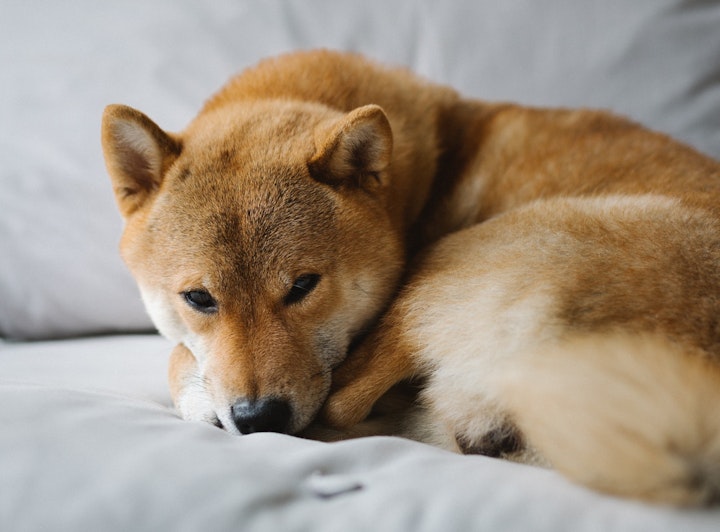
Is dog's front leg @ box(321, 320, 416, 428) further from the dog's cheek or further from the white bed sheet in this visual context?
the dog's cheek

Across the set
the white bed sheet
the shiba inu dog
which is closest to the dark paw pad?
the shiba inu dog

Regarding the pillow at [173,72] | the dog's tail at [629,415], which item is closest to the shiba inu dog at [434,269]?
the dog's tail at [629,415]

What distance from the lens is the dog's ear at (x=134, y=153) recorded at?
1298 mm

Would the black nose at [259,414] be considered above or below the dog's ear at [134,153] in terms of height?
below

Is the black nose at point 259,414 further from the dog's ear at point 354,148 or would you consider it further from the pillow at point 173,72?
the pillow at point 173,72

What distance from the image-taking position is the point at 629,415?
0.81m

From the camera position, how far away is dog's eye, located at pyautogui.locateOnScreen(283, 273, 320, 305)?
4.11 ft

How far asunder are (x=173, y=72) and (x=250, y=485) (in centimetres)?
142

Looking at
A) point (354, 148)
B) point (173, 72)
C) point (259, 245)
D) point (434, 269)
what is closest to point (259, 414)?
point (259, 245)

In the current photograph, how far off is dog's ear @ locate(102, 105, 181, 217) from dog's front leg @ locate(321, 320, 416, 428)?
589 millimetres

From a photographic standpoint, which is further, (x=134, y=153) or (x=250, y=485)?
(x=134, y=153)

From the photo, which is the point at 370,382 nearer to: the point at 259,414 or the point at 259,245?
the point at 259,414

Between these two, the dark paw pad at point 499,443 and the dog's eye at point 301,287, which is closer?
the dark paw pad at point 499,443

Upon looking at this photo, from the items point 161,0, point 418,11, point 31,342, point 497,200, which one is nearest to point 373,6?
point 418,11
